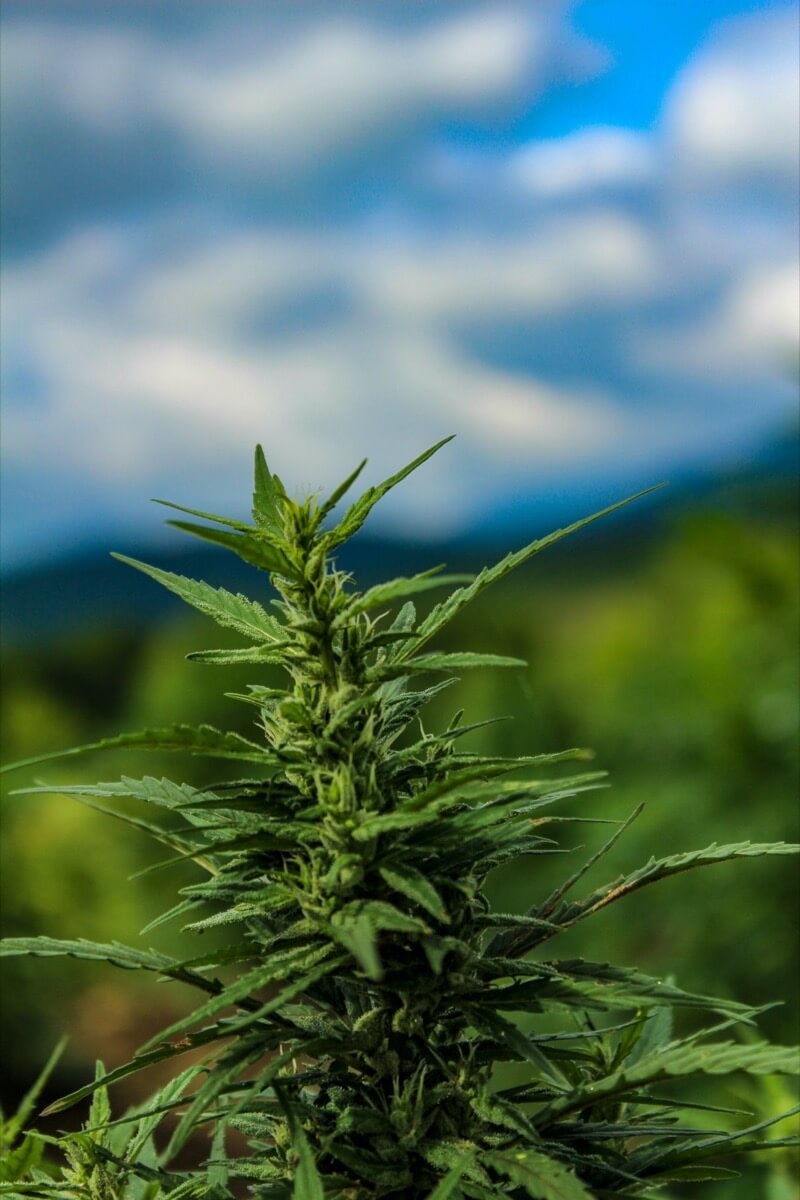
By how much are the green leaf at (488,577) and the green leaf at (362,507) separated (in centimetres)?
7

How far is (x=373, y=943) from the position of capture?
50 cm

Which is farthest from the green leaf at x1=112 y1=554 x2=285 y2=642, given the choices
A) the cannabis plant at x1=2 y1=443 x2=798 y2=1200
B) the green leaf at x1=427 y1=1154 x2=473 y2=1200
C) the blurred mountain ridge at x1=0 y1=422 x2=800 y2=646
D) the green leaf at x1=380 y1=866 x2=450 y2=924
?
the blurred mountain ridge at x1=0 y1=422 x2=800 y2=646

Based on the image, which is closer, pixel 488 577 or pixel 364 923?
pixel 364 923

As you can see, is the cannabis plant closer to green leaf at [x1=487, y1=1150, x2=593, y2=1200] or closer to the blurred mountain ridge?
green leaf at [x1=487, y1=1150, x2=593, y2=1200]

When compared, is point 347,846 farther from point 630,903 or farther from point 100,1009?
point 100,1009

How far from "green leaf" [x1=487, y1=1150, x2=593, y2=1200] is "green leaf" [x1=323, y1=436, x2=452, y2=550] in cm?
32

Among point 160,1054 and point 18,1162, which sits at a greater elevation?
point 160,1054

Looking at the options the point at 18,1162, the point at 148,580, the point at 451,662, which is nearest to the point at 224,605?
the point at 451,662

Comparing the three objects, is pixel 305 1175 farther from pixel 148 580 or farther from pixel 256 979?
pixel 148 580

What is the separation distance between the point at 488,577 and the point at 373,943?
197 mm

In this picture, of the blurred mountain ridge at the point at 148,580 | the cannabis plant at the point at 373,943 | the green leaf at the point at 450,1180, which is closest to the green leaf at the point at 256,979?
the cannabis plant at the point at 373,943

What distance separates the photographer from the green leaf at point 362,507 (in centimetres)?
58

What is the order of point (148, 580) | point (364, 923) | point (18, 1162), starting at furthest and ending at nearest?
point (148, 580), point (18, 1162), point (364, 923)

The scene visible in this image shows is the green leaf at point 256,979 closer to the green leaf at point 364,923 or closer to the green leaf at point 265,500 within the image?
the green leaf at point 364,923
